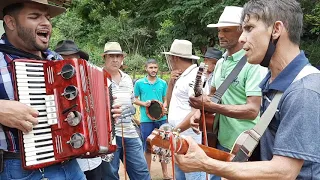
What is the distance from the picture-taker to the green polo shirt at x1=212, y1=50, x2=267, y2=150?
10.5 feet

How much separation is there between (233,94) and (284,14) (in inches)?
60.3

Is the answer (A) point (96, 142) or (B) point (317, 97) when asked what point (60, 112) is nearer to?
(A) point (96, 142)

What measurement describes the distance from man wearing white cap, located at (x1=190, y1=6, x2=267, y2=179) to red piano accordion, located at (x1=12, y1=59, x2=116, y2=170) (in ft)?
3.86

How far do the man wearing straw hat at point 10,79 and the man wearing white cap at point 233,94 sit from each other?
133 cm

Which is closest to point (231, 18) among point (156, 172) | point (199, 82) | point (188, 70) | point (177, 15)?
point (199, 82)

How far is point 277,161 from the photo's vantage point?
1.80 m

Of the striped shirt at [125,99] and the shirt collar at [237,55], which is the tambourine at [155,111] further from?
the shirt collar at [237,55]

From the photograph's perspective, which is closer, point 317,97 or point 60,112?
point 317,97

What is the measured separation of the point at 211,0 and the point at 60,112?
1252 cm

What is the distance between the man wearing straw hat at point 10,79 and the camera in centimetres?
232

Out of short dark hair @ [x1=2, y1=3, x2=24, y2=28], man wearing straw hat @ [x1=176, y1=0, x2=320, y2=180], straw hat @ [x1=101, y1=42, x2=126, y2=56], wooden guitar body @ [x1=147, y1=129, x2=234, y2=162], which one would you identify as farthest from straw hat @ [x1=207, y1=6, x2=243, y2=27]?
straw hat @ [x1=101, y1=42, x2=126, y2=56]

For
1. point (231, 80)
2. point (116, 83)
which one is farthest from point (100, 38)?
point (231, 80)

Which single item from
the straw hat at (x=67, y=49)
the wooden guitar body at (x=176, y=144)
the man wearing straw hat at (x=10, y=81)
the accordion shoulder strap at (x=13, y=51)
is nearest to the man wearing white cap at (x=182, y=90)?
the straw hat at (x=67, y=49)

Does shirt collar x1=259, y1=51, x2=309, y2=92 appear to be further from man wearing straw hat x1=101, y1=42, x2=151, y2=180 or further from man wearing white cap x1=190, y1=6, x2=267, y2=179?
man wearing straw hat x1=101, y1=42, x2=151, y2=180
